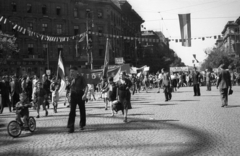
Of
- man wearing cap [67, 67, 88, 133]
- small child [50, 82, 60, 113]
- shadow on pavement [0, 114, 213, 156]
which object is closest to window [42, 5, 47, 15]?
small child [50, 82, 60, 113]

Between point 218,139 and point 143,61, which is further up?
point 143,61

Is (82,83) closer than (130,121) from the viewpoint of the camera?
Yes

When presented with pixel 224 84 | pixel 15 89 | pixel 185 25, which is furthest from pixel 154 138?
pixel 185 25

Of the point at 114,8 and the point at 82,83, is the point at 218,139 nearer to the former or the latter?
the point at 82,83

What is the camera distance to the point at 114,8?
5759cm

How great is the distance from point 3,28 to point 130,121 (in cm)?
3975

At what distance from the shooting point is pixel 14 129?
8.55 metres

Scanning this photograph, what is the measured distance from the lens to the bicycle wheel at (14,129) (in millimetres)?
8430

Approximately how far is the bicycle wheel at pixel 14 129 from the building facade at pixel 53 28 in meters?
34.1

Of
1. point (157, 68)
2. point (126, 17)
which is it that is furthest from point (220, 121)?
point (157, 68)

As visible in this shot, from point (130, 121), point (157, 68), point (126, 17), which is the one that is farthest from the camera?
point (157, 68)

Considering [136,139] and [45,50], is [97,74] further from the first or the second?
[45,50]

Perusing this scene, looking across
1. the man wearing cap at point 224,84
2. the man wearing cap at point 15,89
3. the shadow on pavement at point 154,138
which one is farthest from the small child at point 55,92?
the man wearing cap at point 224,84

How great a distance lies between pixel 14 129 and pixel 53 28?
42112mm
